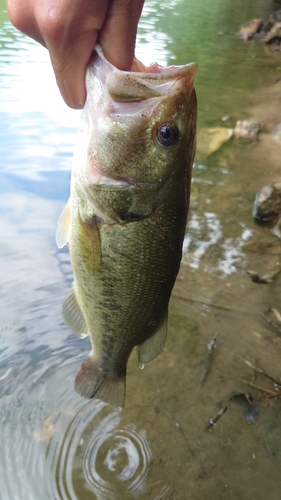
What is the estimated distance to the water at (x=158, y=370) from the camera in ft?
9.74

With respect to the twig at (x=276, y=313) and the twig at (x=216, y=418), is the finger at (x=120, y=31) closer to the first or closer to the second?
the twig at (x=216, y=418)

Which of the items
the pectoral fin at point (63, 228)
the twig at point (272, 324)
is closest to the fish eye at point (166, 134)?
the pectoral fin at point (63, 228)

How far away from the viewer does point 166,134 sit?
1.55 meters

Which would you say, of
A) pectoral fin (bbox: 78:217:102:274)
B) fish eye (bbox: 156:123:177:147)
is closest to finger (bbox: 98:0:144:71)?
fish eye (bbox: 156:123:177:147)

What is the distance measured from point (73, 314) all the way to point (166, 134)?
1.06 meters

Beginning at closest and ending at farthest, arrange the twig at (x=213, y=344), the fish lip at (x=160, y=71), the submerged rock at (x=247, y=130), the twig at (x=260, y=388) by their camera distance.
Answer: the fish lip at (x=160, y=71), the twig at (x=260, y=388), the twig at (x=213, y=344), the submerged rock at (x=247, y=130)

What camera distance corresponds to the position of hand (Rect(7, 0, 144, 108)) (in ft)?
4.11

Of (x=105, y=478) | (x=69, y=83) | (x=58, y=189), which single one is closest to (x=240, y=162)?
(x=58, y=189)

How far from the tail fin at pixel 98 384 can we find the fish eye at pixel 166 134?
4.02 feet

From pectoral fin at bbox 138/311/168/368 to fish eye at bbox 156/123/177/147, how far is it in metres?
0.84

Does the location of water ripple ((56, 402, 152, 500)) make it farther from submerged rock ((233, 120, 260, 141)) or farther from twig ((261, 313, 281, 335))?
submerged rock ((233, 120, 260, 141))

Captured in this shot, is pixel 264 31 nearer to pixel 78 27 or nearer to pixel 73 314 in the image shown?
pixel 73 314

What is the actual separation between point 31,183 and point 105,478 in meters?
4.40

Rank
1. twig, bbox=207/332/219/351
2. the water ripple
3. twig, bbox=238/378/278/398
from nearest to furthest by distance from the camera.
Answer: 1. the water ripple
2. twig, bbox=238/378/278/398
3. twig, bbox=207/332/219/351
